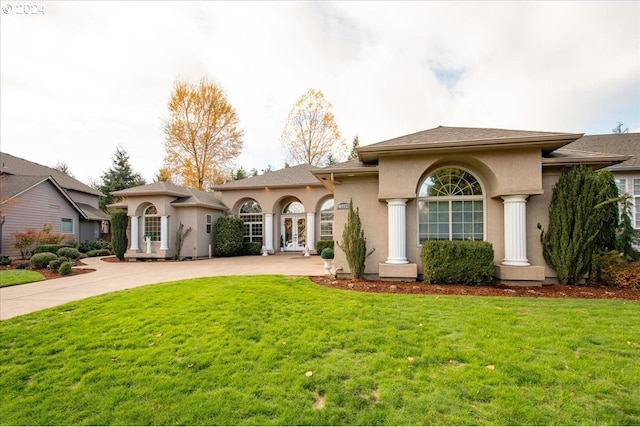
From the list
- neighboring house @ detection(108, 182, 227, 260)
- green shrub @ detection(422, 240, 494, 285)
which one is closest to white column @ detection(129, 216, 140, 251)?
neighboring house @ detection(108, 182, 227, 260)

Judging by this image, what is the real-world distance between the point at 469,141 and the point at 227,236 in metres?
14.8

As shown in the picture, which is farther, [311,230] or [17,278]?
[311,230]

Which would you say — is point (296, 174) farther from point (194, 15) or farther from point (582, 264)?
point (582, 264)

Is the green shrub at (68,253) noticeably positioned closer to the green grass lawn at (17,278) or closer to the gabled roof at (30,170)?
the green grass lawn at (17,278)

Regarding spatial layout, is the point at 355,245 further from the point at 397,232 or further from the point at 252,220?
the point at 252,220

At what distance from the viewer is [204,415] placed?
2.79m

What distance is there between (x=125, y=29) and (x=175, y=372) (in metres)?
9.38

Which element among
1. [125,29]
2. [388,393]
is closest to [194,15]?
[125,29]

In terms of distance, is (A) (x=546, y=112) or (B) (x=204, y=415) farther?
(A) (x=546, y=112)

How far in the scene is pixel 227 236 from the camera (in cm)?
1822

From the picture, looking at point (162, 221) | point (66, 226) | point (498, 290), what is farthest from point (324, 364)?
point (66, 226)

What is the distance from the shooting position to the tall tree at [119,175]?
3050 cm

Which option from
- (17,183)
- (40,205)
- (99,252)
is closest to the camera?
(17,183)

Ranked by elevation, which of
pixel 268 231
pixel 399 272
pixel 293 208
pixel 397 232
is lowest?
pixel 399 272
